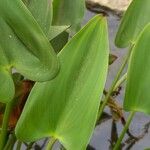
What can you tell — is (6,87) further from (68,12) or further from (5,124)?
(68,12)

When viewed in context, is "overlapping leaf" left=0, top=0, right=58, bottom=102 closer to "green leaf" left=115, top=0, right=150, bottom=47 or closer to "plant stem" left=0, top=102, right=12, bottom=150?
"plant stem" left=0, top=102, right=12, bottom=150

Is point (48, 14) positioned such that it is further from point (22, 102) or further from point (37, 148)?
point (37, 148)

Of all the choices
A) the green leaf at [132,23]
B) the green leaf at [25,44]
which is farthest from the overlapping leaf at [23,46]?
the green leaf at [132,23]

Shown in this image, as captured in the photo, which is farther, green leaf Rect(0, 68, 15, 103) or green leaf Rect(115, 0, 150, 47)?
green leaf Rect(115, 0, 150, 47)

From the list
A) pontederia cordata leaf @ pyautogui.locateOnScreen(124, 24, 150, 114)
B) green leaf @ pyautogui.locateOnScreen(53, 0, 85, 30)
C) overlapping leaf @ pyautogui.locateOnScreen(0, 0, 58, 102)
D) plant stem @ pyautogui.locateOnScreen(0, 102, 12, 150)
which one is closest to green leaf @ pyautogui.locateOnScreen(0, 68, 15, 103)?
overlapping leaf @ pyautogui.locateOnScreen(0, 0, 58, 102)

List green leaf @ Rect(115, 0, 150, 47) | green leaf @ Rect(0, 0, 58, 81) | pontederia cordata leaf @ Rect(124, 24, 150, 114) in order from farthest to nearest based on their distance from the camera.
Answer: green leaf @ Rect(115, 0, 150, 47) → pontederia cordata leaf @ Rect(124, 24, 150, 114) → green leaf @ Rect(0, 0, 58, 81)

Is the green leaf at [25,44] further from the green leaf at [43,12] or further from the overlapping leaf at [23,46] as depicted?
the green leaf at [43,12]
